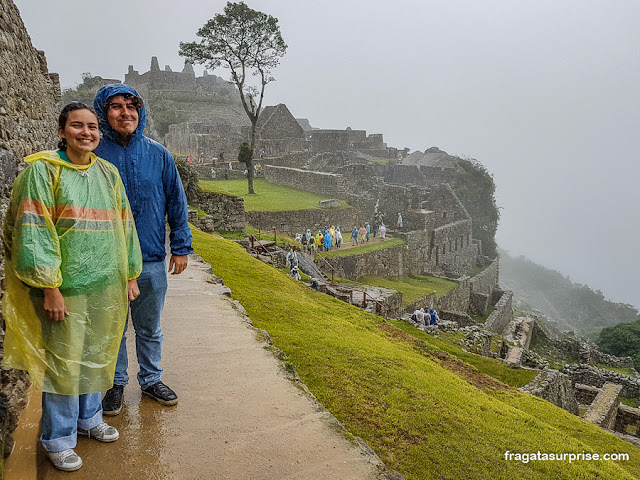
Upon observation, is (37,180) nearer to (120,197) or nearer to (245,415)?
(120,197)

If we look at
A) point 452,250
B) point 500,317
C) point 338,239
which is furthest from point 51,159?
point 452,250

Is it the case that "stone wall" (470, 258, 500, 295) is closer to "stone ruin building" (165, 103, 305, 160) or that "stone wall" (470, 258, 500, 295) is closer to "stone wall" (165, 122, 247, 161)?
"stone ruin building" (165, 103, 305, 160)

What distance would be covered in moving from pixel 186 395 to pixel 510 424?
414 centimetres

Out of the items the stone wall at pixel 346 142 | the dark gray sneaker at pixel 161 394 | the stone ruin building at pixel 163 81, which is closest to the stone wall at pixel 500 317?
the stone wall at pixel 346 142

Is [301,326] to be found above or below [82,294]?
below

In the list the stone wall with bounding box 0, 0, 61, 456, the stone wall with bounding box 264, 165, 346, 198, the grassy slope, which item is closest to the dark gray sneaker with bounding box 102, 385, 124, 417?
the stone wall with bounding box 0, 0, 61, 456


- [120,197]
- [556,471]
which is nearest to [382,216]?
[556,471]

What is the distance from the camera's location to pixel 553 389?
37.6ft

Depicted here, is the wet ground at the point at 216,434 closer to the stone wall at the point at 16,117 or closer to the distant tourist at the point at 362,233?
the stone wall at the point at 16,117

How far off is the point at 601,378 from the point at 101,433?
17.6 m

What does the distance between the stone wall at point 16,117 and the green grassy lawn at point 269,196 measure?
13858 millimetres

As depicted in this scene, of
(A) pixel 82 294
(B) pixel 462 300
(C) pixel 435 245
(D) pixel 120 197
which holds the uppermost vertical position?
(D) pixel 120 197

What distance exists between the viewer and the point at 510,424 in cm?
586

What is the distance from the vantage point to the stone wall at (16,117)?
10.2 ft
